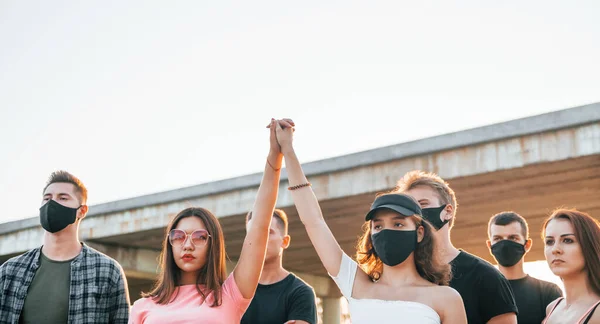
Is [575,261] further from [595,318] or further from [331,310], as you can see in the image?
[331,310]

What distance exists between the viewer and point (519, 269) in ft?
20.6

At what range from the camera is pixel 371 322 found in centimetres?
360

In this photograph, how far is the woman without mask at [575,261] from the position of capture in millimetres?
4312

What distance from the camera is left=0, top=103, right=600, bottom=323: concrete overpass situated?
14.1m

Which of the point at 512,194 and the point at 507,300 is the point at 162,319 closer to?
the point at 507,300

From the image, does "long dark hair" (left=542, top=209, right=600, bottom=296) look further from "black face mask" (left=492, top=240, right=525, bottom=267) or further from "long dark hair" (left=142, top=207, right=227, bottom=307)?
"long dark hair" (left=142, top=207, right=227, bottom=307)

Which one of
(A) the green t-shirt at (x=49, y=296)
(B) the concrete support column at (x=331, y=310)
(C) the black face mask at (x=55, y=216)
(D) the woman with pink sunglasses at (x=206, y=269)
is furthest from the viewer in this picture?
(B) the concrete support column at (x=331, y=310)

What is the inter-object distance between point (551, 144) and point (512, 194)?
2.99 meters

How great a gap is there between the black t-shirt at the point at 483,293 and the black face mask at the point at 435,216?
15.2 inches

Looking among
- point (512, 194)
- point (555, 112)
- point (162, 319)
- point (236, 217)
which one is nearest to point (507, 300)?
point (162, 319)

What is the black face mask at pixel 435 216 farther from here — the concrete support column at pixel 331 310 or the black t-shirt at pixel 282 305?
the concrete support column at pixel 331 310

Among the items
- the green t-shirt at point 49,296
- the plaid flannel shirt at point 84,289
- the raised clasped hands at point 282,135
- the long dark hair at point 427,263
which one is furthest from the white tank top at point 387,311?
the green t-shirt at point 49,296

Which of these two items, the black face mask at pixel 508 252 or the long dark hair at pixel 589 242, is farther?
the black face mask at pixel 508 252

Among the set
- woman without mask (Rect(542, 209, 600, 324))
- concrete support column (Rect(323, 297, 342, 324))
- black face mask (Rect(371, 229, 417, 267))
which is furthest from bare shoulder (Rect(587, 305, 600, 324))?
concrete support column (Rect(323, 297, 342, 324))
